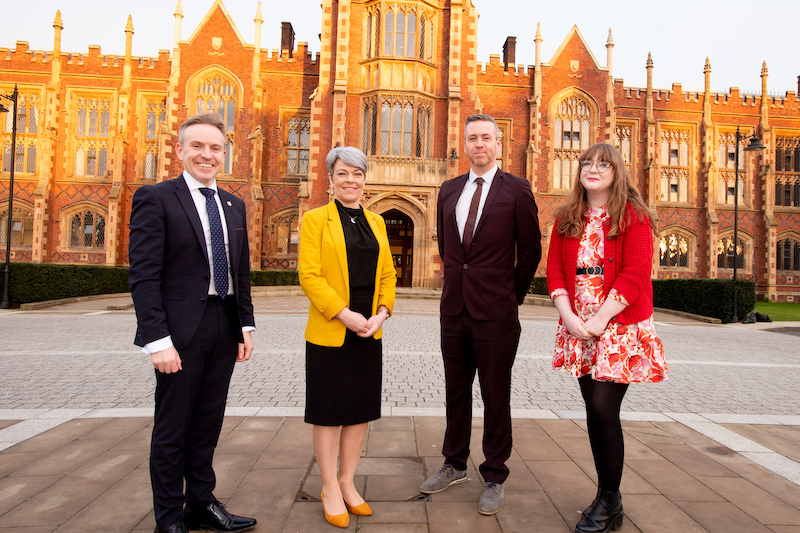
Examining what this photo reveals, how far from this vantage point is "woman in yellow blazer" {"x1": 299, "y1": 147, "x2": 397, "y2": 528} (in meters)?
2.59

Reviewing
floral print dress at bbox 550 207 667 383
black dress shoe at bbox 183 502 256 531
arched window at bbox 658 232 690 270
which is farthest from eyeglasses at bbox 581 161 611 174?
arched window at bbox 658 232 690 270

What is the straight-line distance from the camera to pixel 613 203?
8.70ft

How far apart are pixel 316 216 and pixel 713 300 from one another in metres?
15.4

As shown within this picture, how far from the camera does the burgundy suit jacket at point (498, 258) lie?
9.54 ft

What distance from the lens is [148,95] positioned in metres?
25.6

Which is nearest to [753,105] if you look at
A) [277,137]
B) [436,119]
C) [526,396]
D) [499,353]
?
[436,119]

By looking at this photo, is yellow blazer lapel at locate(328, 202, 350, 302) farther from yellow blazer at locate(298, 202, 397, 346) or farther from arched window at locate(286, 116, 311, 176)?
arched window at locate(286, 116, 311, 176)

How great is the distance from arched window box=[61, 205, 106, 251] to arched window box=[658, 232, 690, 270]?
100.0ft

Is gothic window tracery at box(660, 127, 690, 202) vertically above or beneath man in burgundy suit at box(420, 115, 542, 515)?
above

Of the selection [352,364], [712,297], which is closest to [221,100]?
[712,297]

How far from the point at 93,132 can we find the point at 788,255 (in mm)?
39658

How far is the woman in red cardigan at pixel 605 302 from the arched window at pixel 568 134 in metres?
24.3

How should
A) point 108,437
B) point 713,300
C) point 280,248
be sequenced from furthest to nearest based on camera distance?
point 280,248 → point 713,300 → point 108,437

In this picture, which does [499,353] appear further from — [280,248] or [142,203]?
[280,248]
